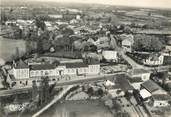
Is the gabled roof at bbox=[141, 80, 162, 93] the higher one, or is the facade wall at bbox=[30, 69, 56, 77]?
the facade wall at bbox=[30, 69, 56, 77]

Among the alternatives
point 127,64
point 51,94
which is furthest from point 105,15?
point 51,94

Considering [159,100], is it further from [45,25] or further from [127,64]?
[45,25]

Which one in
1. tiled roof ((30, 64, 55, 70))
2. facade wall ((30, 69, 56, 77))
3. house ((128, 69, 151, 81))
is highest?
tiled roof ((30, 64, 55, 70))

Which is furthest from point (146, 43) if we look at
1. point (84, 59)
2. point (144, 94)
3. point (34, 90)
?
point (34, 90)

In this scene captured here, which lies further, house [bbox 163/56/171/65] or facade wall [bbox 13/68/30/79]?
house [bbox 163/56/171/65]

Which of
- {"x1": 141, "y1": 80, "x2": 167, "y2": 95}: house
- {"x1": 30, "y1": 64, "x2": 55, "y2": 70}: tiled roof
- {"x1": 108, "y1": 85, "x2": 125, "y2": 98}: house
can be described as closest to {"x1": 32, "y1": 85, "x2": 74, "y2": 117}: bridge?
{"x1": 30, "y1": 64, "x2": 55, "y2": 70}: tiled roof

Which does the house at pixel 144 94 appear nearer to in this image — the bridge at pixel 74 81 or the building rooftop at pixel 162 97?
the building rooftop at pixel 162 97

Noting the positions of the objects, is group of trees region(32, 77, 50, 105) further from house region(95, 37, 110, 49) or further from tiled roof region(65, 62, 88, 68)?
house region(95, 37, 110, 49)
